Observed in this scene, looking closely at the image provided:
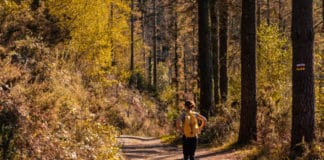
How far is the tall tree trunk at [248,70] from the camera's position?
1302 cm

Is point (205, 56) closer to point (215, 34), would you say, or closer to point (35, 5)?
point (215, 34)

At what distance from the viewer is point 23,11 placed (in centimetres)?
1391

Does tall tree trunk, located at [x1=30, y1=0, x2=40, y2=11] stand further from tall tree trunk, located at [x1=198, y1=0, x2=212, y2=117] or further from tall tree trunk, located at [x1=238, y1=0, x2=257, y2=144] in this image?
tall tree trunk, located at [x1=238, y1=0, x2=257, y2=144]

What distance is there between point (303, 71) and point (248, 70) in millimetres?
4094

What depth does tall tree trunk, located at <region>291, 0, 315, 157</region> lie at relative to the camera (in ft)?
29.7

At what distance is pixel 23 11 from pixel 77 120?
5666 mm

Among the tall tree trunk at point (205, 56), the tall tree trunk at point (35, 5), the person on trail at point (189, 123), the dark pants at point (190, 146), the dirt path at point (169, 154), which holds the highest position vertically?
the tall tree trunk at point (35, 5)

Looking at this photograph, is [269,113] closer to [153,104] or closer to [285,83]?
[285,83]

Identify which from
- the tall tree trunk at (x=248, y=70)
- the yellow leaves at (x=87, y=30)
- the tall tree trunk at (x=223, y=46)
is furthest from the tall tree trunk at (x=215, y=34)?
the tall tree trunk at (x=248, y=70)

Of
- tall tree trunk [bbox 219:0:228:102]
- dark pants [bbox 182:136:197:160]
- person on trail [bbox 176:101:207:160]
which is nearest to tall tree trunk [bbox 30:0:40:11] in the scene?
tall tree trunk [bbox 219:0:228:102]

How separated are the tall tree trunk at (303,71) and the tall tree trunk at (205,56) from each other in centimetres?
844

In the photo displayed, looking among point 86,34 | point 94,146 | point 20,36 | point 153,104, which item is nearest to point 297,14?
point 94,146

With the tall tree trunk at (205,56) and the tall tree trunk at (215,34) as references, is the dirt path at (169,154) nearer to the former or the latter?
the tall tree trunk at (205,56)

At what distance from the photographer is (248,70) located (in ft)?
43.1
